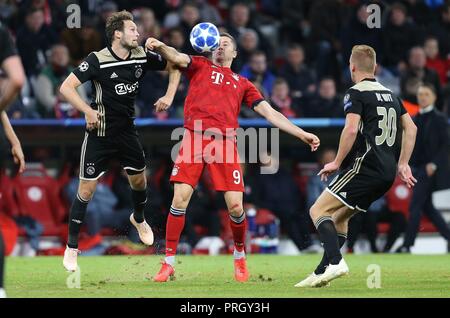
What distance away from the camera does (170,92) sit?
445 inches

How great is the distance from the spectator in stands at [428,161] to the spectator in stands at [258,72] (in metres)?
2.77

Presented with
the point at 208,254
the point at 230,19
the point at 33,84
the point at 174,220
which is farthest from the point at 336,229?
the point at 230,19

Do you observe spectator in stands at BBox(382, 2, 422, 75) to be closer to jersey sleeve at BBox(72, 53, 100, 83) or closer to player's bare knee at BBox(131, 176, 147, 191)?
player's bare knee at BBox(131, 176, 147, 191)

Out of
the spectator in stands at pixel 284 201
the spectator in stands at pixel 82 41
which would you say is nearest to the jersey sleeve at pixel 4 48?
the spectator in stands at pixel 284 201

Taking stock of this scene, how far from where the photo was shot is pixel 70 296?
31.1 ft

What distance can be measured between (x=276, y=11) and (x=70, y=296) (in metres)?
13.0

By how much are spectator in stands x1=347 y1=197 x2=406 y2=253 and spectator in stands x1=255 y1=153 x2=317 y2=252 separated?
0.70 metres

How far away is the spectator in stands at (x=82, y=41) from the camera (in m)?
18.5

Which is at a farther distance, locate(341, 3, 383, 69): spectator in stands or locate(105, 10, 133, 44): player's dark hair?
locate(341, 3, 383, 69): spectator in stands

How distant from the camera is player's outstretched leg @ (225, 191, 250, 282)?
432 inches

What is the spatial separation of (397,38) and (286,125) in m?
9.81

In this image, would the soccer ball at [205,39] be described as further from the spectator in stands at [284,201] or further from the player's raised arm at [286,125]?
the spectator in stands at [284,201]

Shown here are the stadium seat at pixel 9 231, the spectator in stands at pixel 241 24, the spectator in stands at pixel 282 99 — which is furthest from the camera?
the spectator in stands at pixel 241 24

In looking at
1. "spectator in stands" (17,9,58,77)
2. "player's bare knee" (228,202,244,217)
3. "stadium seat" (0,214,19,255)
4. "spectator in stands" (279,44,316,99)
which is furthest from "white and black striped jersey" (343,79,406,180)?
"spectator in stands" (17,9,58,77)
